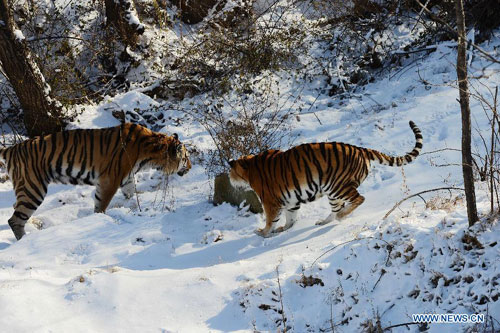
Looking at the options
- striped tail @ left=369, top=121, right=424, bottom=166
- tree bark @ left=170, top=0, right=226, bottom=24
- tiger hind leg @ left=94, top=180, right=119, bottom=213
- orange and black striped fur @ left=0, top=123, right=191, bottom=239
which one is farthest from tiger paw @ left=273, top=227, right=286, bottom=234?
tree bark @ left=170, top=0, right=226, bottom=24

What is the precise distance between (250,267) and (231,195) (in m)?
2.40

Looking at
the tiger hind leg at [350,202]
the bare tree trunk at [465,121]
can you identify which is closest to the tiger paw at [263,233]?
the tiger hind leg at [350,202]

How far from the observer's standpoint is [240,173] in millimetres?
6633

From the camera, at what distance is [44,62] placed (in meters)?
10.6

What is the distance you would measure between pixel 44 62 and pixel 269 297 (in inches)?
335

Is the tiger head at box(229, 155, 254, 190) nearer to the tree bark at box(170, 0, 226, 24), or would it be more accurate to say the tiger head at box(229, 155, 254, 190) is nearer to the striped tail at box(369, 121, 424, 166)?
the striped tail at box(369, 121, 424, 166)

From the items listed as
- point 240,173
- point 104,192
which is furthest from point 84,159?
point 240,173

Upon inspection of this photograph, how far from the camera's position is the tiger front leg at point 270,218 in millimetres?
6297

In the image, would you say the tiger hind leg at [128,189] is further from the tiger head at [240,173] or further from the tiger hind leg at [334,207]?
the tiger hind leg at [334,207]

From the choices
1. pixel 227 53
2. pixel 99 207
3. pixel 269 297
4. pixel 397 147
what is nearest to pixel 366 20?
pixel 227 53

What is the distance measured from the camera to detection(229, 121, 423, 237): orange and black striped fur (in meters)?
6.18

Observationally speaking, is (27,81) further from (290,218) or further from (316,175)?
(316,175)

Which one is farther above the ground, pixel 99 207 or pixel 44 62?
pixel 44 62

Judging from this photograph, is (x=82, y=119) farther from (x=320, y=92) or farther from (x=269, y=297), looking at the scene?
(x=269, y=297)
